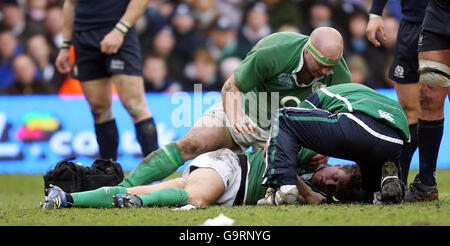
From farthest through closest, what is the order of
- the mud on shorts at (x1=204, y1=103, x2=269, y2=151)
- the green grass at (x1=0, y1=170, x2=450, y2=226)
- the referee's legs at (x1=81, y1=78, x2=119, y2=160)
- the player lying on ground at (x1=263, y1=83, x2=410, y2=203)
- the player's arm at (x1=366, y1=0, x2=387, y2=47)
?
the referee's legs at (x1=81, y1=78, x2=119, y2=160) < the player's arm at (x1=366, y1=0, x2=387, y2=47) < the mud on shorts at (x1=204, y1=103, x2=269, y2=151) < the player lying on ground at (x1=263, y1=83, x2=410, y2=203) < the green grass at (x1=0, y1=170, x2=450, y2=226)

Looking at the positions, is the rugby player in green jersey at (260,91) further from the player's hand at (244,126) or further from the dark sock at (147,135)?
the dark sock at (147,135)

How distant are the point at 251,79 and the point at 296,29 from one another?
6.46m

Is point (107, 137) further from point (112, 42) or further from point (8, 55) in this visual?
point (8, 55)

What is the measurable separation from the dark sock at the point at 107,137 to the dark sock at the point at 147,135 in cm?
60

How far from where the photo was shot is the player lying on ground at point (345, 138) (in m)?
5.17

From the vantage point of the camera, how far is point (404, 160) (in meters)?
6.52

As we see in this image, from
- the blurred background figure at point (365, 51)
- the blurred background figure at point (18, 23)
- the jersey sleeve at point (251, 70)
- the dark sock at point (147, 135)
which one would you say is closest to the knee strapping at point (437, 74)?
the jersey sleeve at point (251, 70)

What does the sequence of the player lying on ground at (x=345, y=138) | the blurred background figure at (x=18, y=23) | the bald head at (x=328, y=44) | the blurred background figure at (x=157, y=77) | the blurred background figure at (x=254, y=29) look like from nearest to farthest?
1. the player lying on ground at (x=345, y=138)
2. the bald head at (x=328, y=44)
3. the blurred background figure at (x=157, y=77)
4. the blurred background figure at (x=254, y=29)
5. the blurred background figure at (x=18, y=23)

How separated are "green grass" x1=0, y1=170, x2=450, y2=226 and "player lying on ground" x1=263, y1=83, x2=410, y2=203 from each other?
→ 0.74ft

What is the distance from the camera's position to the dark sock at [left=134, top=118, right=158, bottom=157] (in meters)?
7.19

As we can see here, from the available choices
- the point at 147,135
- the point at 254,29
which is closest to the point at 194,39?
the point at 254,29

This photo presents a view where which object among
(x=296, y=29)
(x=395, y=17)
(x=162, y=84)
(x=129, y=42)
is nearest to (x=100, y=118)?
(x=129, y=42)

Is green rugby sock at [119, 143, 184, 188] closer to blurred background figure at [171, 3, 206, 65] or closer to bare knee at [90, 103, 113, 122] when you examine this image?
bare knee at [90, 103, 113, 122]

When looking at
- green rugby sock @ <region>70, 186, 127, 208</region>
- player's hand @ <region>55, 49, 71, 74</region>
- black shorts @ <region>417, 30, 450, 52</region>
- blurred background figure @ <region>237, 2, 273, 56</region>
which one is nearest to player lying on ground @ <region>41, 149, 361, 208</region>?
green rugby sock @ <region>70, 186, 127, 208</region>
